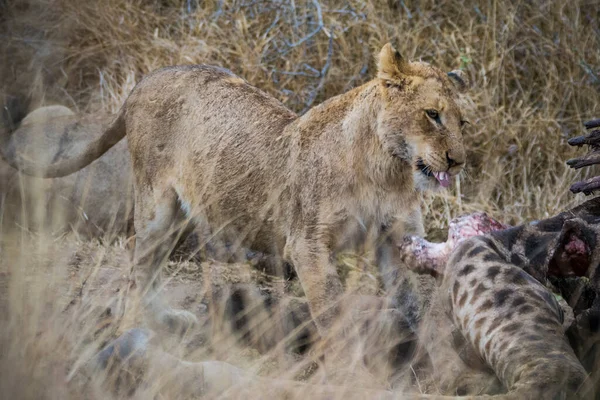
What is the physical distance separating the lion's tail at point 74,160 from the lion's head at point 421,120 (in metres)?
1.61

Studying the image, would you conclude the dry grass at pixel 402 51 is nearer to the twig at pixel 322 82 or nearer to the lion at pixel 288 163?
the twig at pixel 322 82

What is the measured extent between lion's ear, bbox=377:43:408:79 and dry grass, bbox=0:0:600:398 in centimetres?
210

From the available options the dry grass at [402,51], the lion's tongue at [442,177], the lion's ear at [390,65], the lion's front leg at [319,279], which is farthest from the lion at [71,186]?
the lion's tongue at [442,177]

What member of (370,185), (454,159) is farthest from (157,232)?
(454,159)

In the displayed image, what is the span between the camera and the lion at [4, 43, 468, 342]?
4.08m

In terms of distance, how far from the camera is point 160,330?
451 centimetres

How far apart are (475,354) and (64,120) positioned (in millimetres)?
3936

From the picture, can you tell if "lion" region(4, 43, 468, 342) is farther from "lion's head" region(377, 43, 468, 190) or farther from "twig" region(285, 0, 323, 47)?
"twig" region(285, 0, 323, 47)

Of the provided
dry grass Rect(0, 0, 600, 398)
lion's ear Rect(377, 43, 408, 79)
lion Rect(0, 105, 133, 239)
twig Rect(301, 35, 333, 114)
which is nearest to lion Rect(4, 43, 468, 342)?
lion's ear Rect(377, 43, 408, 79)

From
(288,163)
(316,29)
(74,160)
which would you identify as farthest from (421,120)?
(316,29)

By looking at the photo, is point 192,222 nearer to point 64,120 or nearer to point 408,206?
point 408,206

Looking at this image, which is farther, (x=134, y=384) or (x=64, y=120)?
(x=64, y=120)

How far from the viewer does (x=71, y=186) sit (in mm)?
6227

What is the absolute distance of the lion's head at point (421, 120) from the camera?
3.99 metres
